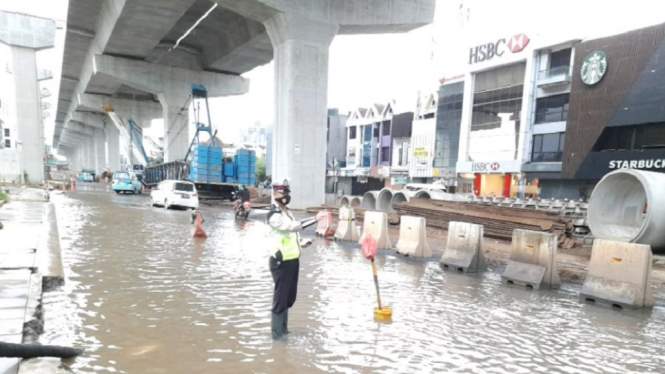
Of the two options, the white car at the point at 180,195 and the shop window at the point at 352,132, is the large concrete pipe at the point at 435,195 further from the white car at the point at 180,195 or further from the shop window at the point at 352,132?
the shop window at the point at 352,132

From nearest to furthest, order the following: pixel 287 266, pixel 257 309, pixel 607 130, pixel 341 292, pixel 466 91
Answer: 1. pixel 287 266
2. pixel 257 309
3. pixel 341 292
4. pixel 607 130
5. pixel 466 91

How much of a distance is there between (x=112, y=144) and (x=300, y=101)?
55694mm

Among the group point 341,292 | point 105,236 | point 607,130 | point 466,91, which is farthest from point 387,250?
point 466,91

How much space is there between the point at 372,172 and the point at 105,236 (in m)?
41.2

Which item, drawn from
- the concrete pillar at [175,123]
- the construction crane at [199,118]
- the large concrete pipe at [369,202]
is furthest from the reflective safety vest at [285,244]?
the concrete pillar at [175,123]

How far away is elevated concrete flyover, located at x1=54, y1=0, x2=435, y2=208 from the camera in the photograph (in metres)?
19.8

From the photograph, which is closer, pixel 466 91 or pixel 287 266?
pixel 287 266

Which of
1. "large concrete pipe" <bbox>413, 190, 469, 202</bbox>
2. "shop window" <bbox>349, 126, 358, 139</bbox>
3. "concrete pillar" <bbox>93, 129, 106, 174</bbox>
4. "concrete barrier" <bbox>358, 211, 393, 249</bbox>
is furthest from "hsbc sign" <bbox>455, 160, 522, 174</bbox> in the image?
"concrete pillar" <bbox>93, 129, 106, 174</bbox>

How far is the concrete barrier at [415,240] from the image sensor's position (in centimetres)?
948

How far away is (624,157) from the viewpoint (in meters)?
24.8

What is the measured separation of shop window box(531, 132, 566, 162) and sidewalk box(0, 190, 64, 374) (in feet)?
105

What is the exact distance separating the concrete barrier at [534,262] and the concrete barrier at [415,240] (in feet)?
7.43

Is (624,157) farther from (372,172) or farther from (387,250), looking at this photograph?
(372,172)

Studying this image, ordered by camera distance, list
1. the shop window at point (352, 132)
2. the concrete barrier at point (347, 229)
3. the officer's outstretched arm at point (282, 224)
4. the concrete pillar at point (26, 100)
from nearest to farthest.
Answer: the officer's outstretched arm at point (282, 224)
the concrete barrier at point (347, 229)
the concrete pillar at point (26, 100)
the shop window at point (352, 132)
